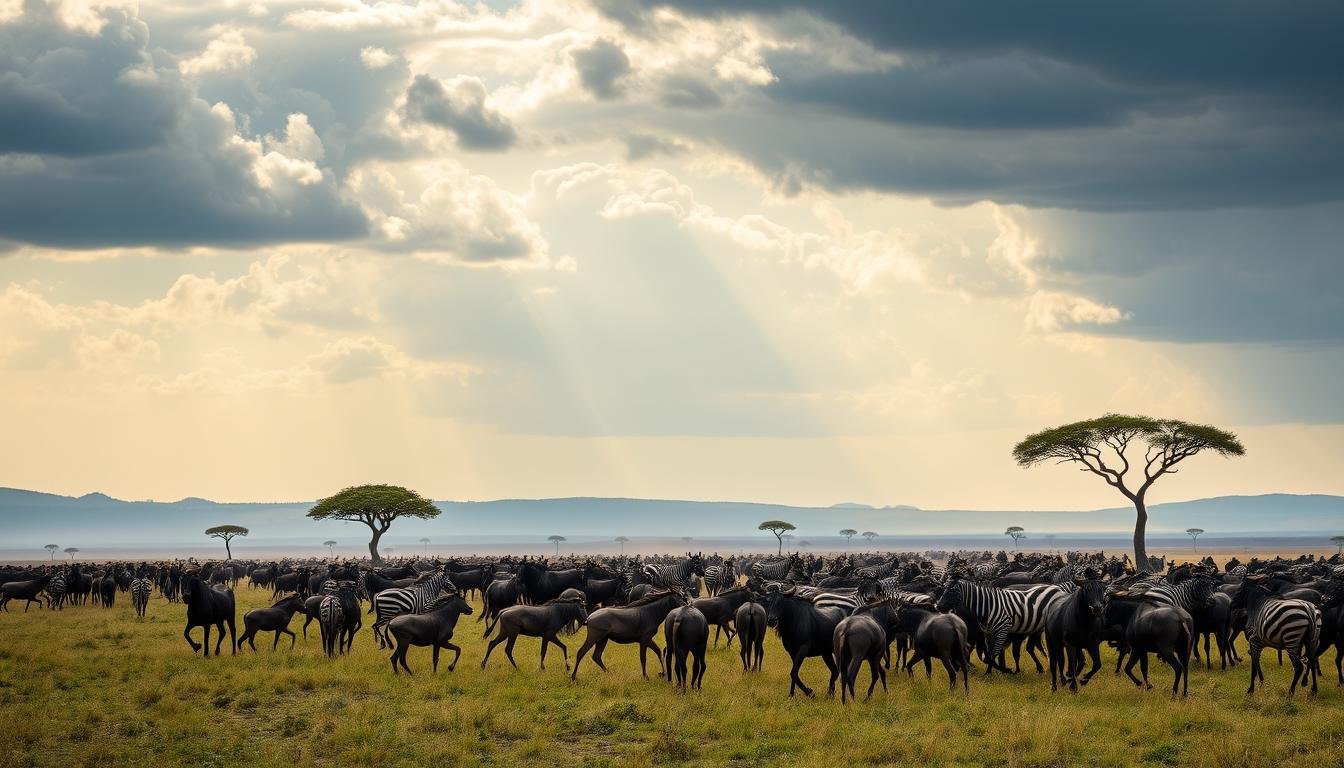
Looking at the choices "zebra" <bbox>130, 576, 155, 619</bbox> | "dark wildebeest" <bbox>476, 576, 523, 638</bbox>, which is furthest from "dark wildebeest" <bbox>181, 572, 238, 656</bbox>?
"zebra" <bbox>130, 576, 155, 619</bbox>

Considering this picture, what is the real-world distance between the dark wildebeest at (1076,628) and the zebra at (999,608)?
1.25 metres

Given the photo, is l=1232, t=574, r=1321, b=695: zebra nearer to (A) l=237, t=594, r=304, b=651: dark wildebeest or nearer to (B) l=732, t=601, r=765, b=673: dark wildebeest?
(B) l=732, t=601, r=765, b=673: dark wildebeest

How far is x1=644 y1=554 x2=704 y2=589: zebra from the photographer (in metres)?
46.2

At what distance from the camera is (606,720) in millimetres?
21438

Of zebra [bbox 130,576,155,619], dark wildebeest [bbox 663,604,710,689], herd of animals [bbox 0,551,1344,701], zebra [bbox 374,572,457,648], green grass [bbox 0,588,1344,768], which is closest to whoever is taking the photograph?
green grass [bbox 0,588,1344,768]

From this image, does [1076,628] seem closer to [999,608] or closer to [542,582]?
[999,608]

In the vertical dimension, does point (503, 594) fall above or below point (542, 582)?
below

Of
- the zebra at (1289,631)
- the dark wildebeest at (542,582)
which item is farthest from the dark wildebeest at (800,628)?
the dark wildebeest at (542,582)

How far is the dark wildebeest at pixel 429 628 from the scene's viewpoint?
26594mm

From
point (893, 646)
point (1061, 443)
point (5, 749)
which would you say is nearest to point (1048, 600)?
point (893, 646)

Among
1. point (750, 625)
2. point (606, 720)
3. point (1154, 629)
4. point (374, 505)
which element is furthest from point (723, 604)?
point (374, 505)

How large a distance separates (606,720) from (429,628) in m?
7.24

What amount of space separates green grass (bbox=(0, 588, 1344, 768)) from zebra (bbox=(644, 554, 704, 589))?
17.7 meters

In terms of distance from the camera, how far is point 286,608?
31.5 m
